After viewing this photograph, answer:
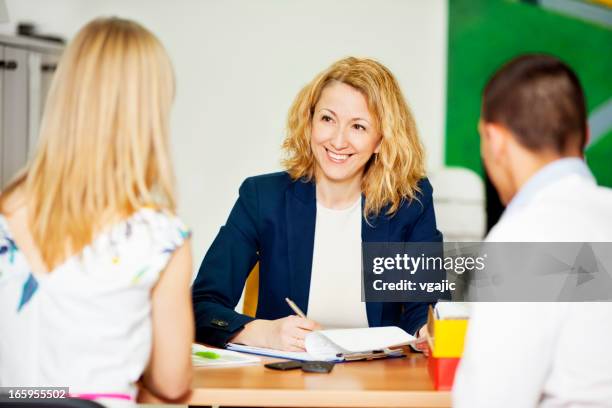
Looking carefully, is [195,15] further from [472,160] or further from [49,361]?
[49,361]

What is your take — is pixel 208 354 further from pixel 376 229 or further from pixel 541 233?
pixel 541 233

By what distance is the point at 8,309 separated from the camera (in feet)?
4.73

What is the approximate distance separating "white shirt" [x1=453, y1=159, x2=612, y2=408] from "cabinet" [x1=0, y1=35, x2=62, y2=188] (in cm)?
320

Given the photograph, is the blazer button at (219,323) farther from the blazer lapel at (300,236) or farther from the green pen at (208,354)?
the blazer lapel at (300,236)

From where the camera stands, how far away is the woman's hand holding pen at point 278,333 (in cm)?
200

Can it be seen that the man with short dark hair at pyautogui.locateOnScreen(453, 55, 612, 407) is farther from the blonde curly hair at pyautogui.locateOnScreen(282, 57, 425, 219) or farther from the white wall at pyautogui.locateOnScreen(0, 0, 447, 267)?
the white wall at pyautogui.locateOnScreen(0, 0, 447, 267)

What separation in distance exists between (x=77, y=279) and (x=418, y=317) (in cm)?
121

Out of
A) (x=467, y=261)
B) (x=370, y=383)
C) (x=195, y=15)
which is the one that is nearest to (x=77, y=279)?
(x=370, y=383)

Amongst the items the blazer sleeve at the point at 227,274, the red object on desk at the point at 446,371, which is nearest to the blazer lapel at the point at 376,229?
the blazer sleeve at the point at 227,274

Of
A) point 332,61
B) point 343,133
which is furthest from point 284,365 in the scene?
point 332,61

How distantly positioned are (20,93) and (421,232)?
249 centimetres

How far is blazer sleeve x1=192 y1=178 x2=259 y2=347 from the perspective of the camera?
2092 millimetres

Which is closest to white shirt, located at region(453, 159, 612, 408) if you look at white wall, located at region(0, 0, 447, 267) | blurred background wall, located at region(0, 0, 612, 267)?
blurred background wall, located at region(0, 0, 612, 267)

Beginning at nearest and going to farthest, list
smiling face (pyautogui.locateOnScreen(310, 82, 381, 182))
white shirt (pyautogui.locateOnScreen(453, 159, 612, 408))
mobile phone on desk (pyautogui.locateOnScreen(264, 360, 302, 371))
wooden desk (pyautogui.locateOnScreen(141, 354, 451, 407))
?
1. white shirt (pyautogui.locateOnScreen(453, 159, 612, 408))
2. wooden desk (pyautogui.locateOnScreen(141, 354, 451, 407))
3. mobile phone on desk (pyautogui.locateOnScreen(264, 360, 302, 371))
4. smiling face (pyautogui.locateOnScreen(310, 82, 381, 182))
